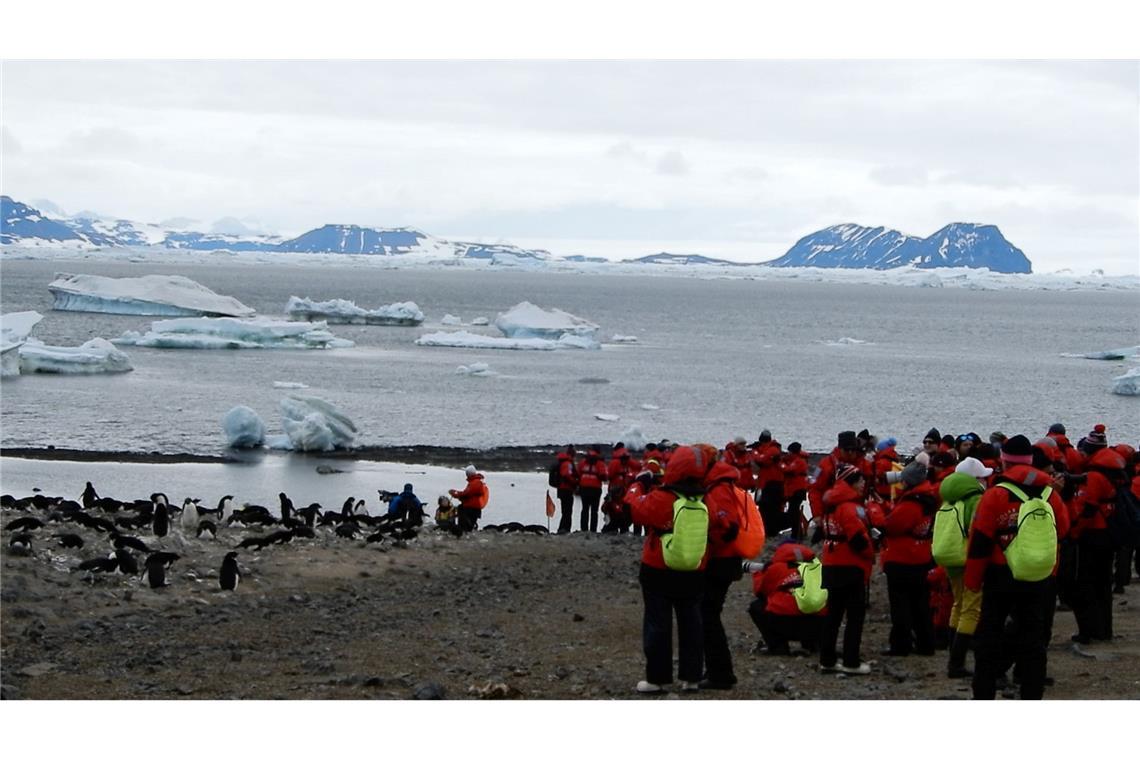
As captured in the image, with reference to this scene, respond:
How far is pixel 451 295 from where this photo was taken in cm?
14488

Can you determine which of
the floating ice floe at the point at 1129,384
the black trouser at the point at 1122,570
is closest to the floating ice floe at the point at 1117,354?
the floating ice floe at the point at 1129,384

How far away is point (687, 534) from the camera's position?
21.4ft

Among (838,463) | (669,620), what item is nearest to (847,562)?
(669,620)

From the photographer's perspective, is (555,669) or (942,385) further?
(942,385)

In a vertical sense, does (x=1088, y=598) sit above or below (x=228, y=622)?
above

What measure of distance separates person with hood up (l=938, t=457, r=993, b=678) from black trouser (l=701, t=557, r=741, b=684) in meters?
1.26

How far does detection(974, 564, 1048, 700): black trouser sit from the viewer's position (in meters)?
6.29

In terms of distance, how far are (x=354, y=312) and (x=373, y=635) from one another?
6973cm

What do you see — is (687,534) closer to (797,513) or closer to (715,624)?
(715,624)

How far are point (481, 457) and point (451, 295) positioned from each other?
11773 cm

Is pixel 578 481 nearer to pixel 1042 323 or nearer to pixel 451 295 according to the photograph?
pixel 1042 323

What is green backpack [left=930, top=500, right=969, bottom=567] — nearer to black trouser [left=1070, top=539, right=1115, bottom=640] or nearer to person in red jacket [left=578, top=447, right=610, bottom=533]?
black trouser [left=1070, top=539, right=1115, bottom=640]

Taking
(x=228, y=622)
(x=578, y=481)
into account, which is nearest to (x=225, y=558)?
(x=228, y=622)

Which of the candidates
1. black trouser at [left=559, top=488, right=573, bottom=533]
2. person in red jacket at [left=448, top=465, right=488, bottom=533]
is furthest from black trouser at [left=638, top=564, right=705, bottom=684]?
black trouser at [left=559, top=488, right=573, bottom=533]
